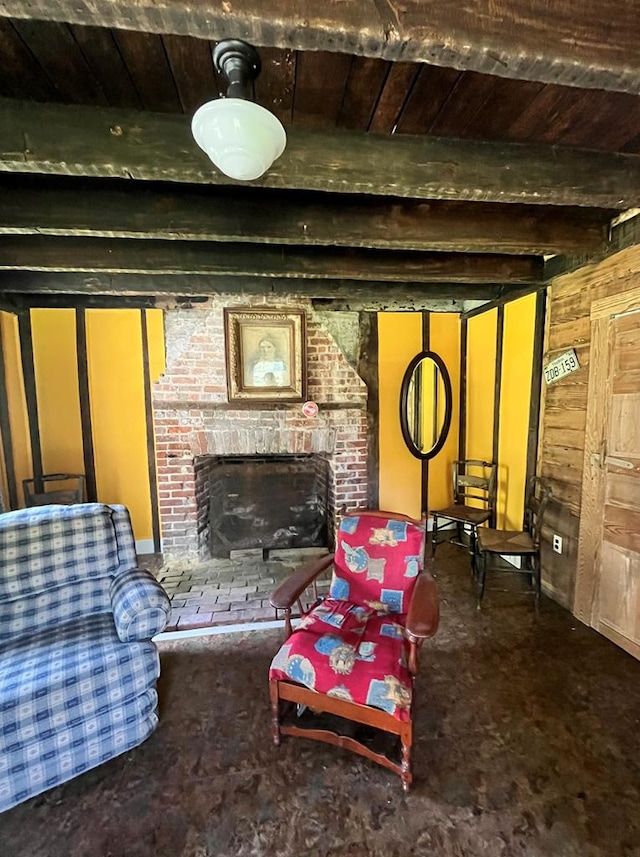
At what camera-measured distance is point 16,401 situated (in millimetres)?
3262

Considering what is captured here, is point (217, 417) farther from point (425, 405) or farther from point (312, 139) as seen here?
point (312, 139)

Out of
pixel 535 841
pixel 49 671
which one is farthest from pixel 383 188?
pixel 535 841

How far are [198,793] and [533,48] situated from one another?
256 centimetres

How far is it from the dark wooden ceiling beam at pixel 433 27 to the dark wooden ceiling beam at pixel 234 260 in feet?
5.01

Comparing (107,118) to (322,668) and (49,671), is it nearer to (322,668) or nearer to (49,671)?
(49,671)

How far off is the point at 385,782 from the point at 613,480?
1976 mm

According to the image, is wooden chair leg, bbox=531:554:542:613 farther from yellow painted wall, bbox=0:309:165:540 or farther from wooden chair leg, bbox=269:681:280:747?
yellow painted wall, bbox=0:309:165:540

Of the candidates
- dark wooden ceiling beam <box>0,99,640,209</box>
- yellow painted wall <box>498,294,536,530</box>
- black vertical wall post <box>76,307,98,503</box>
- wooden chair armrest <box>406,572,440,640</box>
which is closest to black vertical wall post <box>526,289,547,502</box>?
yellow painted wall <box>498,294,536,530</box>

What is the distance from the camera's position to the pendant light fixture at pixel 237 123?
0.97m

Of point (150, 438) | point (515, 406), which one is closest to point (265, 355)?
point (150, 438)

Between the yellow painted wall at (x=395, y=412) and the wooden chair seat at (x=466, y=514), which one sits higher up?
the yellow painted wall at (x=395, y=412)

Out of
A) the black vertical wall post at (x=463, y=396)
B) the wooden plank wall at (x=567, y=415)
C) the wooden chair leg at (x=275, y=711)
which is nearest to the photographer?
the wooden chair leg at (x=275, y=711)

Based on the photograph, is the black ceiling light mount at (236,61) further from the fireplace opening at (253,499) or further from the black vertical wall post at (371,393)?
the fireplace opening at (253,499)

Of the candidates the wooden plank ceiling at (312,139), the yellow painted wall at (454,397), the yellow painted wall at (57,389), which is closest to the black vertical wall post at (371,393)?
the yellow painted wall at (454,397)
